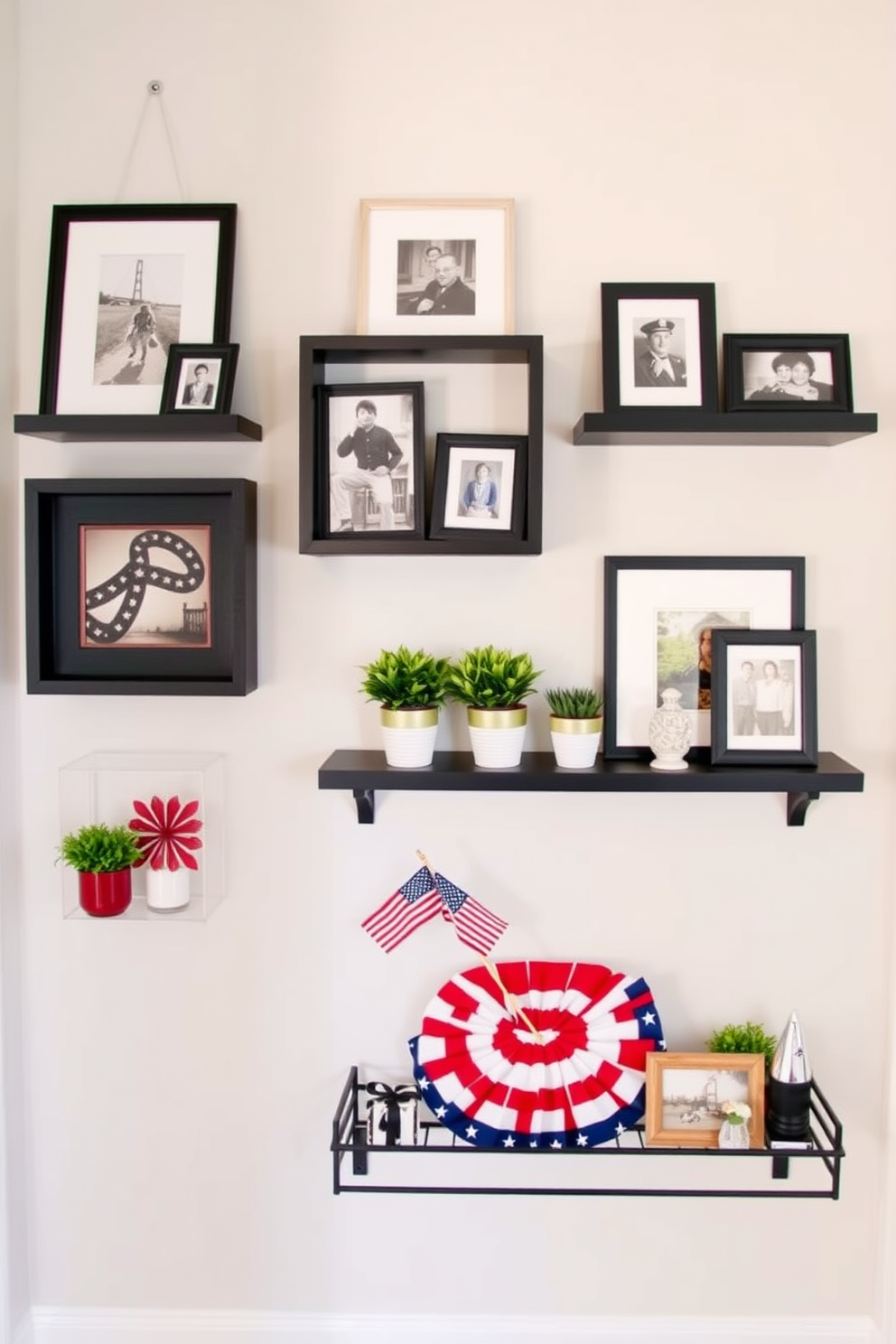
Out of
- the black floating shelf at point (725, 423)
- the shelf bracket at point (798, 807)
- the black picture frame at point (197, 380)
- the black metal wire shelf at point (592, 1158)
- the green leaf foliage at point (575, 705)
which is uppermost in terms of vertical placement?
the black picture frame at point (197, 380)

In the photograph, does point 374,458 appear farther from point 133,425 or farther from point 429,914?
point 429,914

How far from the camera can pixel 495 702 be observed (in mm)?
1611

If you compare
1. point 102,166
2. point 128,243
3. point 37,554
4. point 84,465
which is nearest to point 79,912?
point 37,554

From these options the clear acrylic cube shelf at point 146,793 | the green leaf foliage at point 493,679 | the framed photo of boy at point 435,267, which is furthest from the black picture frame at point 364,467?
the clear acrylic cube shelf at point 146,793

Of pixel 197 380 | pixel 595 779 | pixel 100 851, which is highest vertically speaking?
pixel 197 380

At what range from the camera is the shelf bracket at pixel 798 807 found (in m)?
1.70

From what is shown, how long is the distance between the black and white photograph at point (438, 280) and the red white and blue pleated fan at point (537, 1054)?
1.13m

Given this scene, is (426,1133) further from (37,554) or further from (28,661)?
(37,554)

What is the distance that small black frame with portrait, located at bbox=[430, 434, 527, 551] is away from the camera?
5.33 feet

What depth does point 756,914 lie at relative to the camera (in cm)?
176

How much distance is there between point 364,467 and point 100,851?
0.78m

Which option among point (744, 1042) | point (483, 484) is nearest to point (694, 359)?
point (483, 484)

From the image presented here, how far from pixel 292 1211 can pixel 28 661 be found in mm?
1105

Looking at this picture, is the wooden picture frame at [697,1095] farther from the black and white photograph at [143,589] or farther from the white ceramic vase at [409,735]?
the black and white photograph at [143,589]
